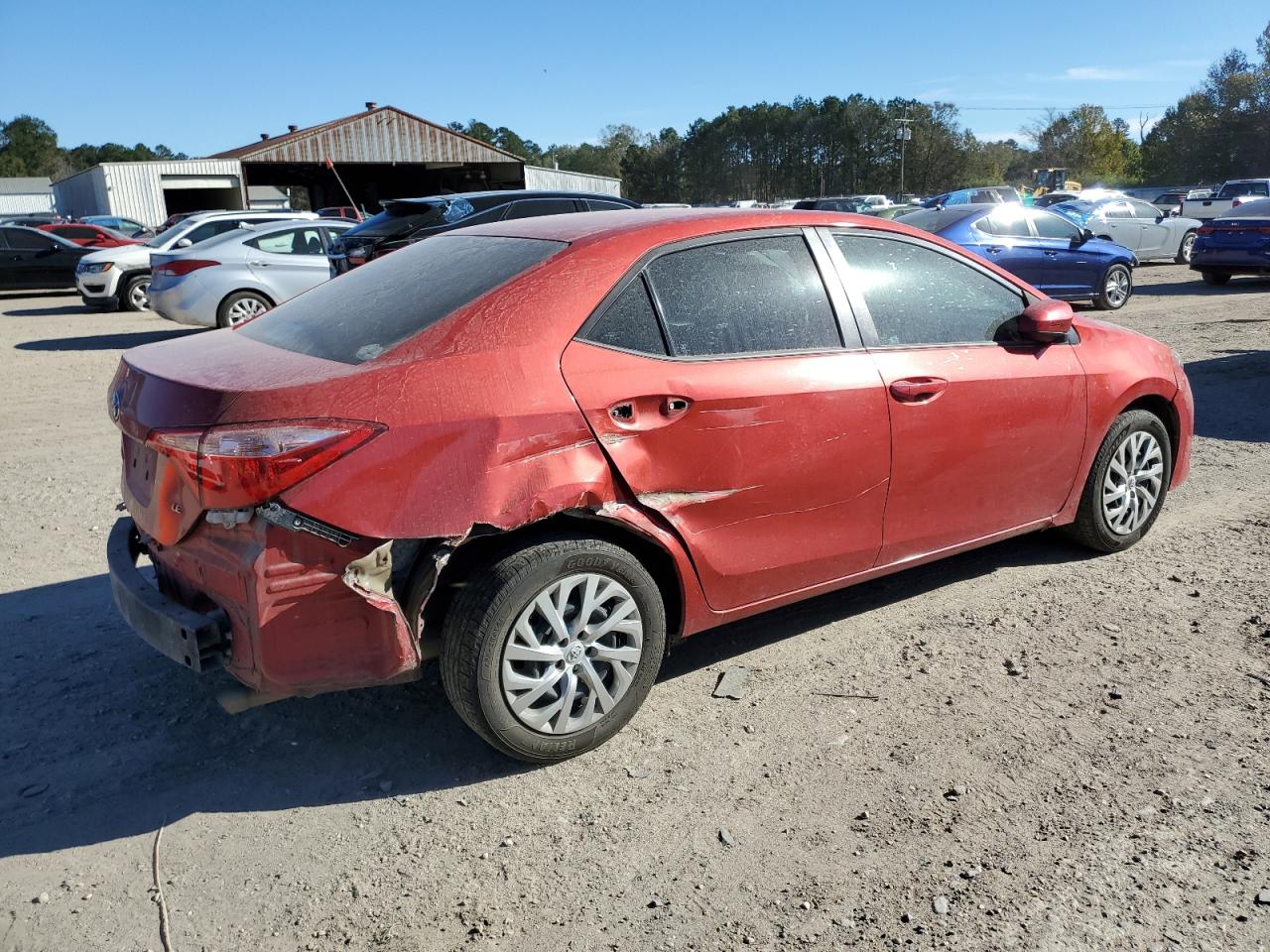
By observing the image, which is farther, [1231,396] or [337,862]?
[1231,396]

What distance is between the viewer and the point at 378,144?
43.2m

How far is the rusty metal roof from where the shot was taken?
42406 millimetres

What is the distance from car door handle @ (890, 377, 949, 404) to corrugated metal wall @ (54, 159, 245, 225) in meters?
45.4

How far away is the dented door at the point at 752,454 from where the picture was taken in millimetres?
3297

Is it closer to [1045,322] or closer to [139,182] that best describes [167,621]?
[1045,322]

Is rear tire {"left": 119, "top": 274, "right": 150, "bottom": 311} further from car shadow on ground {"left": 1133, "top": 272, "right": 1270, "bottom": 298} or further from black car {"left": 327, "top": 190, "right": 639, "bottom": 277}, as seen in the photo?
car shadow on ground {"left": 1133, "top": 272, "right": 1270, "bottom": 298}

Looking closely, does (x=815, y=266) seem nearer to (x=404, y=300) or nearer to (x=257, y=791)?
(x=404, y=300)

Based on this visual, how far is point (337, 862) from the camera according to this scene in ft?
9.55

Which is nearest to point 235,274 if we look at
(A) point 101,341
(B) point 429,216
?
(A) point 101,341

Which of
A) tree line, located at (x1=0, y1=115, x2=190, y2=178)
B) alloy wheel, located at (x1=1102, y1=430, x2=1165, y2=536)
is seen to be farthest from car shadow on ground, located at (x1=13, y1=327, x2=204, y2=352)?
tree line, located at (x1=0, y1=115, x2=190, y2=178)

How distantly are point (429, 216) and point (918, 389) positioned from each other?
809cm

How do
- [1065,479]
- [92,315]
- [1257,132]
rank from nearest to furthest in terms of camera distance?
[1065,479] < [92,315] < [1257,132]

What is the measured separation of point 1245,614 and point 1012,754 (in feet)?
5.60

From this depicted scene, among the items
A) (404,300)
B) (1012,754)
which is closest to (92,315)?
(404,300)
